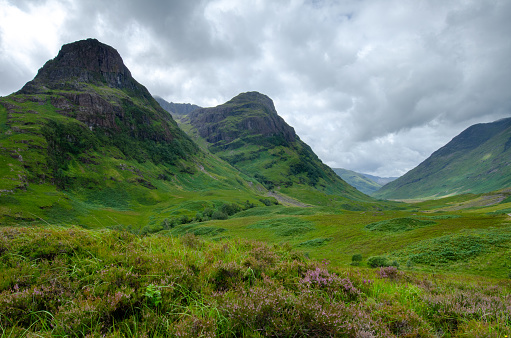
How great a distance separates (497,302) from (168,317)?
6753 millimetres

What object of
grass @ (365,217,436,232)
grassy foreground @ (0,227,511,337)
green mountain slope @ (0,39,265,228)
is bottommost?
grass @ (365,217,436,232)

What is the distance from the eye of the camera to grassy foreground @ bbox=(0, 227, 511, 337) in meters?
3.08

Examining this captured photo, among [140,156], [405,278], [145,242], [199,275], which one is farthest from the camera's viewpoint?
[140,156]

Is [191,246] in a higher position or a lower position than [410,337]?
higher

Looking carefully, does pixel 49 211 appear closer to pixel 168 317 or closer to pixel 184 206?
pixel 184 206

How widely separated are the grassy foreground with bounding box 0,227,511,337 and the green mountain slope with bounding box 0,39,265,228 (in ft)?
196

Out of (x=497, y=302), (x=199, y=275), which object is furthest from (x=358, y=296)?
(x=199, y=275)

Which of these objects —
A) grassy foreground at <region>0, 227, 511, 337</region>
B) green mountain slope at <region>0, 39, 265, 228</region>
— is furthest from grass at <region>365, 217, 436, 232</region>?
green mountain slope at <region>0, 39, 265, 228</region>

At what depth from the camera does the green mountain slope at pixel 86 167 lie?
85.5 m

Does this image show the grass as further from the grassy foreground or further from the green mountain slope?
the green mountain slope

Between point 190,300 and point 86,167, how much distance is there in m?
156

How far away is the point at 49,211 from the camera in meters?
80.0

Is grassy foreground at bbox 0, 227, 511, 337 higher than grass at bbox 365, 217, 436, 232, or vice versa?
grassy foreground at bbox 0, 227, 511, 337

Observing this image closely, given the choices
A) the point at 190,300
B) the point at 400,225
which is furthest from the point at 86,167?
the point at 190,300
